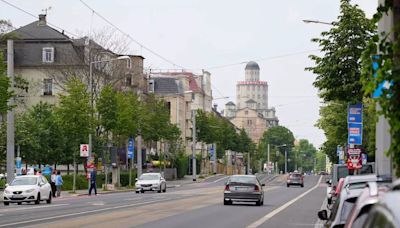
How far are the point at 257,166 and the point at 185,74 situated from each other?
57.1m

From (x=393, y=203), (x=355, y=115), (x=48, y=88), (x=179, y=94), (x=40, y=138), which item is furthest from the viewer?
(x=179, y=94)

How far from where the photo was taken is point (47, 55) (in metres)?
81.8

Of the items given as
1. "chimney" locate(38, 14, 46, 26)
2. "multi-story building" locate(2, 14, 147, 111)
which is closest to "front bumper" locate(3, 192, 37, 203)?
"multi-story building" locate(2, 14, 147, 111)

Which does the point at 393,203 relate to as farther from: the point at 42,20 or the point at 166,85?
the point at 166,85

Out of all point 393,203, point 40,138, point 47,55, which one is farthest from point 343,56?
point 47,55

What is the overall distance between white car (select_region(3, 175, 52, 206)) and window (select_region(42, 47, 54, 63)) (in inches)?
1675

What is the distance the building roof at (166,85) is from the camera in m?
129

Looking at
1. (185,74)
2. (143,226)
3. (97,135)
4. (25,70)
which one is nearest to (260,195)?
(143,226)

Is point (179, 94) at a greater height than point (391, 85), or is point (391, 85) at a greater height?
point (179, 94)

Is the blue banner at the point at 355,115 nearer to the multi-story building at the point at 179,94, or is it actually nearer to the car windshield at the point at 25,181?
the car windshield at the point at 25,181

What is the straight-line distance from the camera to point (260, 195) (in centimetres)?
3794

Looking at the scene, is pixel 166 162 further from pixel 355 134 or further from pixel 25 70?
pixel 355 134

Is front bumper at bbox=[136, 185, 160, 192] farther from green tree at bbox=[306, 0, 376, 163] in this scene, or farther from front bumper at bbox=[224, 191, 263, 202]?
green tree at bbox=[306, 0, 376, 163]

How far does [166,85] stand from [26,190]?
301 ft
